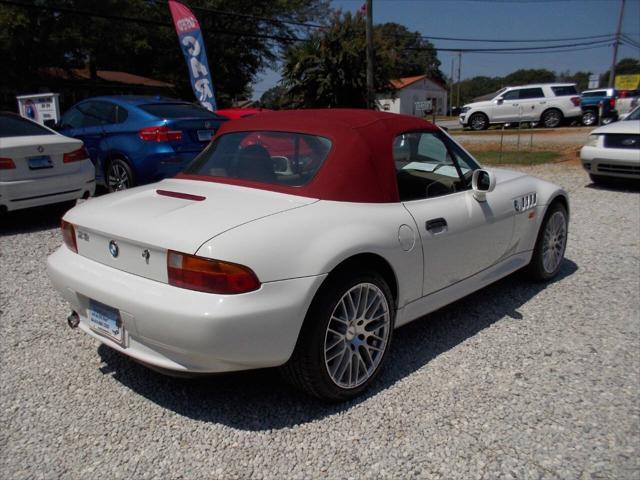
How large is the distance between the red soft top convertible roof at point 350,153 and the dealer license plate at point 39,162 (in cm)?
340

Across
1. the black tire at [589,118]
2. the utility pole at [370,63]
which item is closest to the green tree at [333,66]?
the utility pole at [370,63]

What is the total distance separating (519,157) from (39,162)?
11.0 m

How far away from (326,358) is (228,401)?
60 centimetres

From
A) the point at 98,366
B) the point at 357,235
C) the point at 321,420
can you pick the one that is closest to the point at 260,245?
the point at 357,235

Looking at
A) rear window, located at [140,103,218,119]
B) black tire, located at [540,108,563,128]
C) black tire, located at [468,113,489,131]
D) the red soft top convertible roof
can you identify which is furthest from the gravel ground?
black tire, located at [468,113,489,131]

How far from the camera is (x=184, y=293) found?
228 centimetres

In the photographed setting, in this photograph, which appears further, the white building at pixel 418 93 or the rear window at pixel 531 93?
the white building at pixel 418 93

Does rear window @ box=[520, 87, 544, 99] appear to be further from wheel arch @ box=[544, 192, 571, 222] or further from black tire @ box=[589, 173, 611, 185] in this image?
wheel arch @ box=[544, 192, 571, 222]

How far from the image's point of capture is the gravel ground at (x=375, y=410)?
229 centimetres

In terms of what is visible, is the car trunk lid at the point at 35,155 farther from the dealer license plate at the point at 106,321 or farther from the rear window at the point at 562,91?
the rear window at the point at 562,91

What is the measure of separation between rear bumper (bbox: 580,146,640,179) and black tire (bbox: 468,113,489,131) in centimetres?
1522

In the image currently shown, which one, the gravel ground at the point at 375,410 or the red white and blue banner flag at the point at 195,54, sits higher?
the red white and blue banner flag at the point at 195,54

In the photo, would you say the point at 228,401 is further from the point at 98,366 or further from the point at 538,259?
the point at 538,259

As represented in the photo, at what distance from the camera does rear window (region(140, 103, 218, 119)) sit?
7076 millimetres
